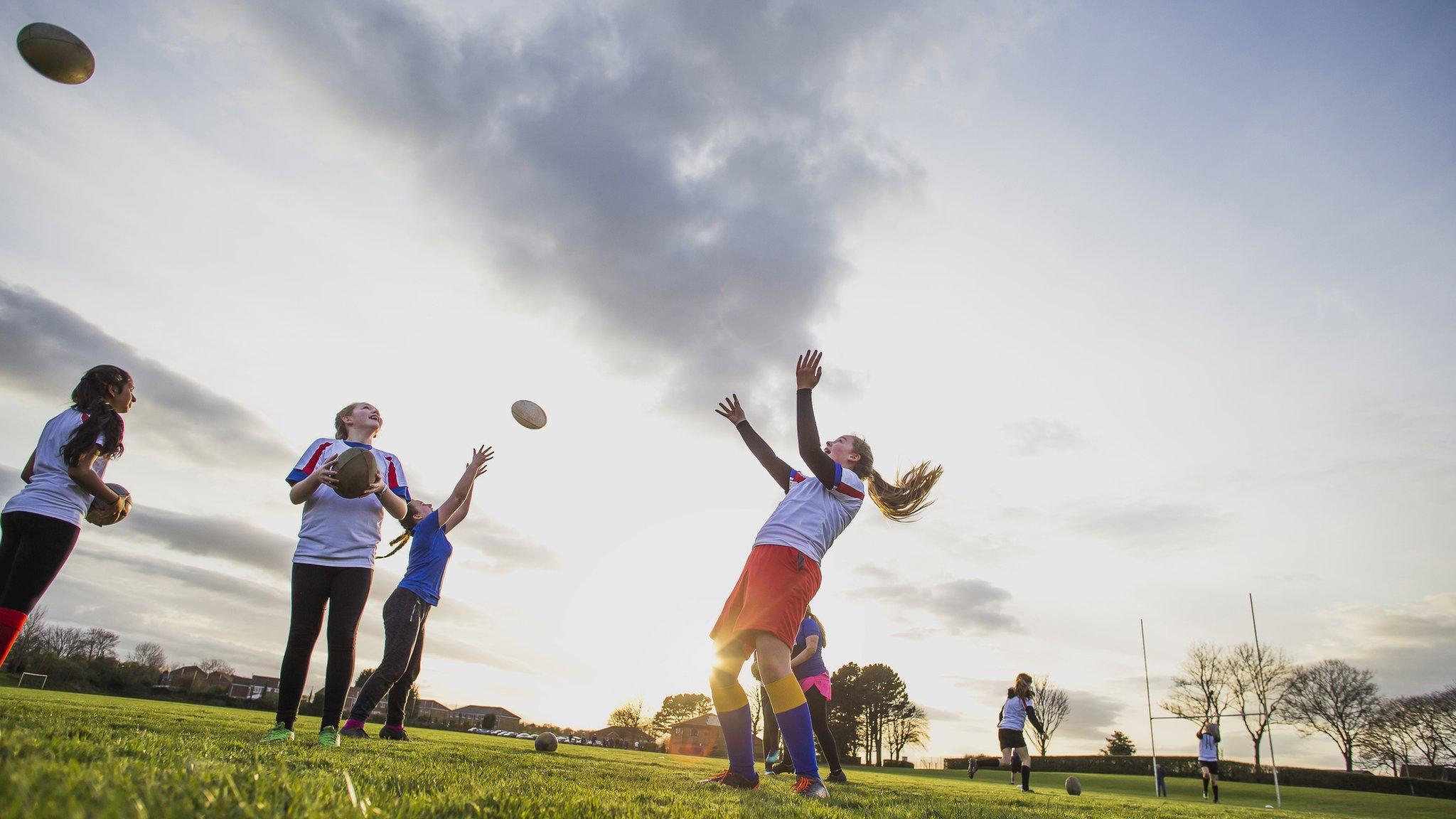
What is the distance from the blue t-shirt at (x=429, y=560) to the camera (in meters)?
7.12

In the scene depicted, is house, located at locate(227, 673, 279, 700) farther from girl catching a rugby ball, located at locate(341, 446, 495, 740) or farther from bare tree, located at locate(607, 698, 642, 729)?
girl catching a rugby ball, located at locate(341, 446, 495, 740)

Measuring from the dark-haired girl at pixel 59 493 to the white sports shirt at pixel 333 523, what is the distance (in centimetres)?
111

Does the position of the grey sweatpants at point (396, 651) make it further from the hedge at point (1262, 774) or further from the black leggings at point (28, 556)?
the hedge at point (1262, 774)

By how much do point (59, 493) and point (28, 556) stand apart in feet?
1.40

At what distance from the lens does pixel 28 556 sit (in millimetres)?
4441

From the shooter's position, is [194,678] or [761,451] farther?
[194,678]

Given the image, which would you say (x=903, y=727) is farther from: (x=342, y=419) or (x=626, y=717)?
(x=342, y=419)

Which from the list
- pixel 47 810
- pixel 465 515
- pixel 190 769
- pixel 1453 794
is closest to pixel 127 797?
pixel 47 810

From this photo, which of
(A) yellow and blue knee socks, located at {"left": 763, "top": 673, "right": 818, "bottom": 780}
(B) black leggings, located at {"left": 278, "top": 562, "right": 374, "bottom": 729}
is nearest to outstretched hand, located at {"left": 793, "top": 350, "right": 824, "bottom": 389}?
(A) yellow and blue knee socks, located at {"left": 763, "top": 673, "right": 818, "bottom": 780}

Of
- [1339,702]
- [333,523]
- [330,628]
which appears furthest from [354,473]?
[1339,702]

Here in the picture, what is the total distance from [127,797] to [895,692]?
82.2 m

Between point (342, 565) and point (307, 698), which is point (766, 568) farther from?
point (307, 698)

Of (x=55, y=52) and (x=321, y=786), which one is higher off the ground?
(x=55, y=52)

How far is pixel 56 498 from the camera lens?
15.2 ft
